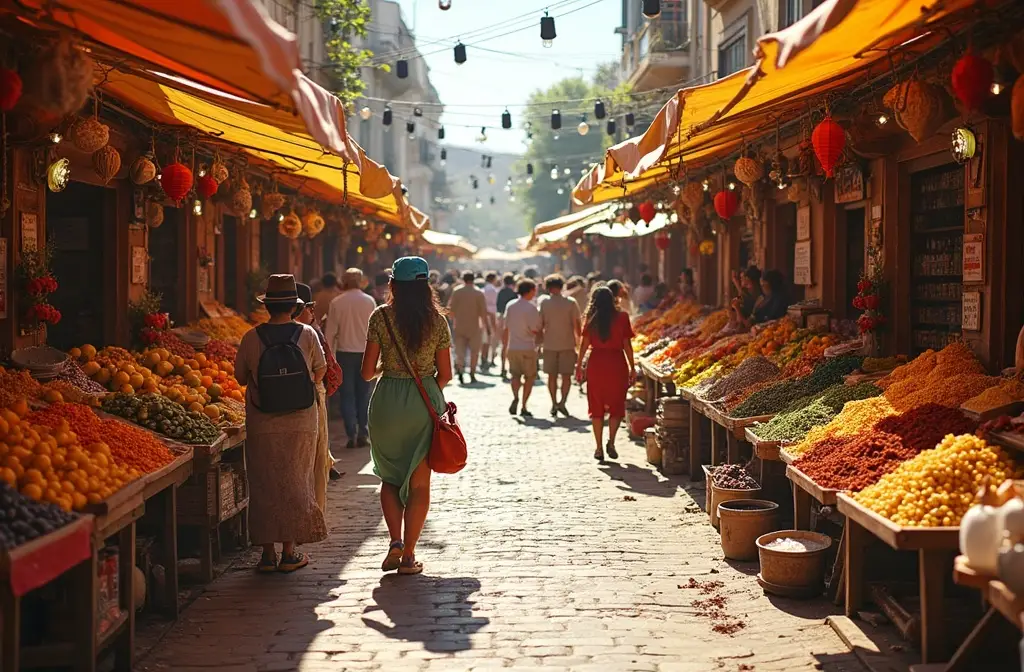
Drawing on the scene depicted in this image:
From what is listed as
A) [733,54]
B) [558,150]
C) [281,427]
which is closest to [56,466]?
[281,427]

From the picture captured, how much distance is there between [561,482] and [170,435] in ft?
15.1

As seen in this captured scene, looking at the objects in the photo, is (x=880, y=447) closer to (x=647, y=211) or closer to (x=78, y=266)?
(x=78, y=266)

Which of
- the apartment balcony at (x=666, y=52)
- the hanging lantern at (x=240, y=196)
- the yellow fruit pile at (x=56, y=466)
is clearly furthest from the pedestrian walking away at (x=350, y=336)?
the apartment balcony at (x=666, y=52)

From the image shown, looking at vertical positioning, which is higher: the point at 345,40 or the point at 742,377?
the point at 345,40

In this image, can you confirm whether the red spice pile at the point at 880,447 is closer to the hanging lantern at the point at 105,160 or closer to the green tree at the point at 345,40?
the hanging lantern at the point at 105,160

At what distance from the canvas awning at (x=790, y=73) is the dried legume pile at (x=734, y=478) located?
244 cm

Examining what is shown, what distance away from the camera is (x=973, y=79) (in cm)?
597

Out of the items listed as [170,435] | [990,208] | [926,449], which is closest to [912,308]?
[990,208]

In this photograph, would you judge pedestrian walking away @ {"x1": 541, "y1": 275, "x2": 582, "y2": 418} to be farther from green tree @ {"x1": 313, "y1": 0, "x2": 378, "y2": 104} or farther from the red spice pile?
the red spice pile

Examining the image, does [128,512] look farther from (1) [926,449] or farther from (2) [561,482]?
(2) [561,482]

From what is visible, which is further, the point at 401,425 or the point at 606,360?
the point at 606,360

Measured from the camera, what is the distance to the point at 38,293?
27.2ft

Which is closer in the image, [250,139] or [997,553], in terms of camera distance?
[997,553]

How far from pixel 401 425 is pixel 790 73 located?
335cm
